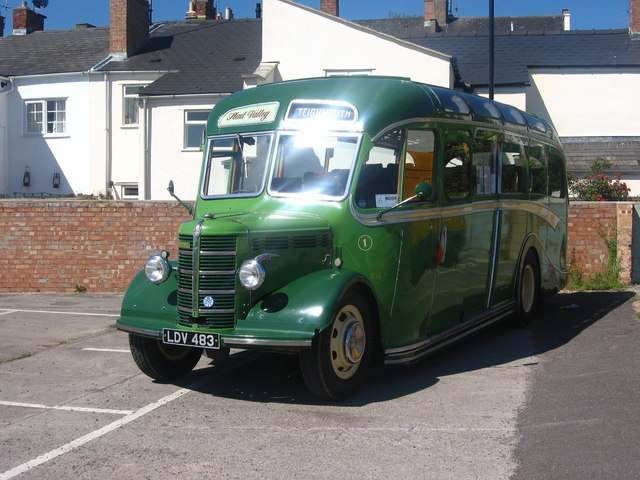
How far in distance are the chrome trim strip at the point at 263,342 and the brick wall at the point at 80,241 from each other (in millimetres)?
8153

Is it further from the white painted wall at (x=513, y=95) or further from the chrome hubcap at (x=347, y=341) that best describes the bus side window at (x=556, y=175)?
the white painted wall at (x=513, y=95)

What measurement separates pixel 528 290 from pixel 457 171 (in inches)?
132

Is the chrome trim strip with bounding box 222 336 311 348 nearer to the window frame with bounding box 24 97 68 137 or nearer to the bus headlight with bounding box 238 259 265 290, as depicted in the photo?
the bus headlight with bounding box 238 259 265 290

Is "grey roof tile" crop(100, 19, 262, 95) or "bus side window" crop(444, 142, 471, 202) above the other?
"grey roof tile" crop(100, 19, 262, 95)

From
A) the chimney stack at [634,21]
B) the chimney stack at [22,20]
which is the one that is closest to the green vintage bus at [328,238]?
the chimney stack at [634,21]

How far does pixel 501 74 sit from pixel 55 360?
23.6m

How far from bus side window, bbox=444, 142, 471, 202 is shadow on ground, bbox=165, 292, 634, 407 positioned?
1.77 metres

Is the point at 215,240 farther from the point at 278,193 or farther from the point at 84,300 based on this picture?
the point at 84,300

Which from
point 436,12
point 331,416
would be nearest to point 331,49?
point 331,416

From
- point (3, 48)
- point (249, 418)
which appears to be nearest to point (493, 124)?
point (249, 418)

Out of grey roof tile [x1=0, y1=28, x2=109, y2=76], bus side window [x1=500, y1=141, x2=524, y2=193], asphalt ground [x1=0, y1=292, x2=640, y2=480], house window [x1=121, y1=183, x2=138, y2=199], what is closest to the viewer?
asphalt ground [x1=0, y1=292, x2=640, y2=480]

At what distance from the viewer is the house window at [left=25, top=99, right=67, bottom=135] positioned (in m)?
28.7

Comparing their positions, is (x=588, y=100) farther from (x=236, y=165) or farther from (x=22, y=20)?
(x=236, y=165)

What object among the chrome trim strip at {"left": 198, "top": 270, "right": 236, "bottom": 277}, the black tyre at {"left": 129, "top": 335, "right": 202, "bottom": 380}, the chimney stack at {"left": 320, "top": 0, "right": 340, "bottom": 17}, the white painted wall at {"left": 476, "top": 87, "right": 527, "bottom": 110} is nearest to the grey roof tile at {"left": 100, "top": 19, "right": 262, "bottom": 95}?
the chimney stack at {"left": 320, "top": 0, "right": 340, "bottom": 17}
